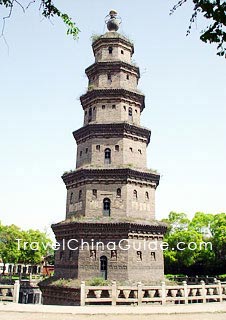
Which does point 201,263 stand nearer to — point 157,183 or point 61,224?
point 157,183

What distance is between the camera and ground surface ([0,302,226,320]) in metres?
12.5

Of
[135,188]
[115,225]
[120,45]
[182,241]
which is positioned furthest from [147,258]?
[182,241]

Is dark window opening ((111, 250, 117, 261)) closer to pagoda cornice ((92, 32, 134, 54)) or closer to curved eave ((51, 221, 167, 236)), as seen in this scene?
curved eave ((51, 221, 167, 236))

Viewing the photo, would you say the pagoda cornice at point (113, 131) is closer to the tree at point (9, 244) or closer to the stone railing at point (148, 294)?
the stone railing at point (148, 294)

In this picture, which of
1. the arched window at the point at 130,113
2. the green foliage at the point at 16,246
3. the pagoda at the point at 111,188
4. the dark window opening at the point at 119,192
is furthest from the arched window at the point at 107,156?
the green foliage at the point at 16,246

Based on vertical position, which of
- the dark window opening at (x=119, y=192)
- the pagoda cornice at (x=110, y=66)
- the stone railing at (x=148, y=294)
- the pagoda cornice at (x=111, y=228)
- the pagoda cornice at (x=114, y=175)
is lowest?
the stone railing at (x=148, y=294)

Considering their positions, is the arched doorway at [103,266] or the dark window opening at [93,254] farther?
the dark window opening at [93,254]

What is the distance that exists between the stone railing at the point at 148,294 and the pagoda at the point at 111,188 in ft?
5.20

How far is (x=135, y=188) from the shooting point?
21.6 m

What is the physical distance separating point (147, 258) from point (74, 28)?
55.6ft

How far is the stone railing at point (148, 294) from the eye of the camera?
1525cm

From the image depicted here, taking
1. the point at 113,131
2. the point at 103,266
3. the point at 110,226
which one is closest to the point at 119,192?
the point at 110,226

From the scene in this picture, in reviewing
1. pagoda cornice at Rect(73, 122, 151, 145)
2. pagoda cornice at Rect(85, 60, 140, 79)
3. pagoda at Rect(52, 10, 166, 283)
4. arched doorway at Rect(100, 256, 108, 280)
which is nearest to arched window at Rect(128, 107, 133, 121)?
pagoda at Rect(52, 10, 166, 283)

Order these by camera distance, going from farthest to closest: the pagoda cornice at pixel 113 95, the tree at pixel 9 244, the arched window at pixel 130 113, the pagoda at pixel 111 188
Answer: the tree at pixel 9 244
the arched window at pixel 130 113
the pagoda cornice at pixel 113 95
the pagoda at pixel 111 188
